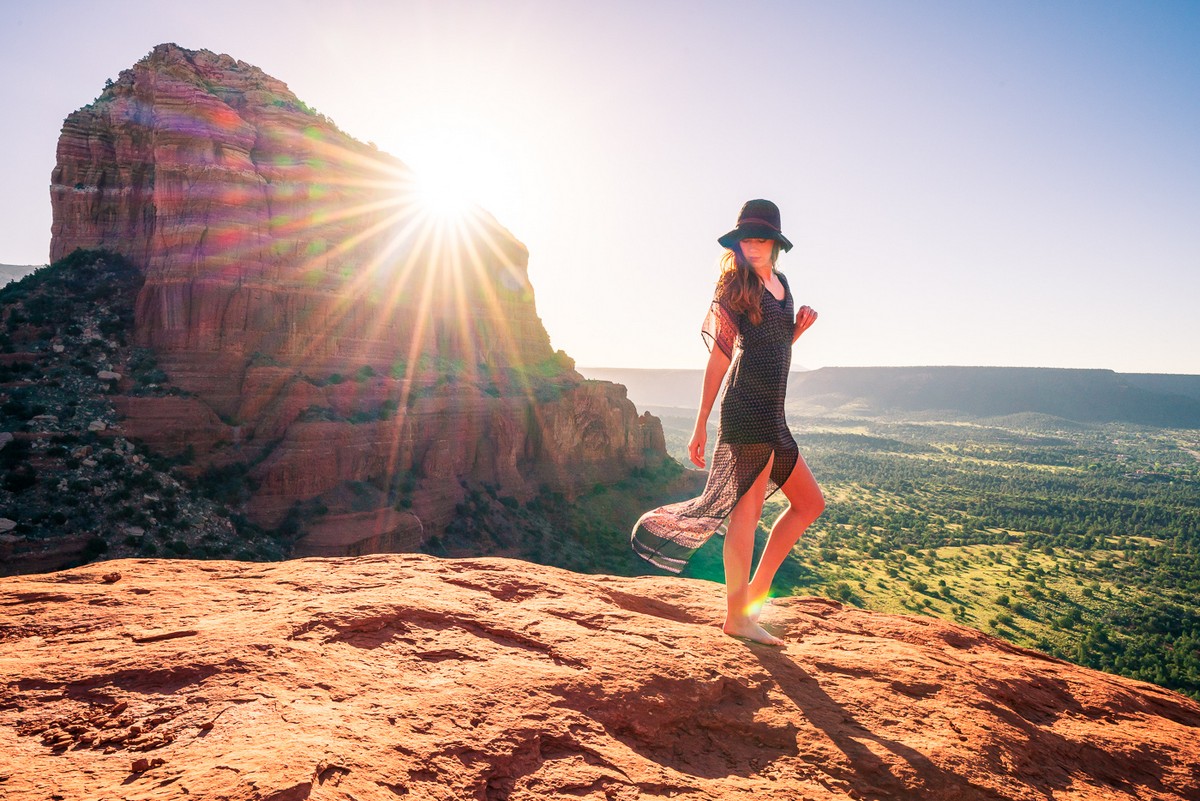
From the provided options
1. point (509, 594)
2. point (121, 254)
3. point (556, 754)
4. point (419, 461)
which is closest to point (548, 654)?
point (556, 754)

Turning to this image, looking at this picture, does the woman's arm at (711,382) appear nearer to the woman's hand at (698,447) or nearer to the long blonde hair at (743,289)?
the woman's hand at (698,447)

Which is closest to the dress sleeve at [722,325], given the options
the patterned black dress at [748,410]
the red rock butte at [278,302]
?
the patterned black dress at [748,410]

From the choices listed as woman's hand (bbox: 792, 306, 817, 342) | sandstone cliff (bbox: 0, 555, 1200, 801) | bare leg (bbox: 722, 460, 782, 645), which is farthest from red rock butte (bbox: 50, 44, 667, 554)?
woman's hand (bbox: 792, 306, 817, 342)

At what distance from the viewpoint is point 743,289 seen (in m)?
4.44

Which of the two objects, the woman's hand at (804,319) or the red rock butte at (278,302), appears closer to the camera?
the woman's hand at (804,319)

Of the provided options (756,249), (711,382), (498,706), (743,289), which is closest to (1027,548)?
(711,382)

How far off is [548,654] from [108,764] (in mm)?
2000

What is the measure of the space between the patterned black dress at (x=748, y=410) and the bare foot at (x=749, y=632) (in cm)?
69

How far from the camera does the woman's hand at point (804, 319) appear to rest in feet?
16.1

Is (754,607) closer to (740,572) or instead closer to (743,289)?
(740,572)

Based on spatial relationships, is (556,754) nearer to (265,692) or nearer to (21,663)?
(265,692)

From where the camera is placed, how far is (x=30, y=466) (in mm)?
20859

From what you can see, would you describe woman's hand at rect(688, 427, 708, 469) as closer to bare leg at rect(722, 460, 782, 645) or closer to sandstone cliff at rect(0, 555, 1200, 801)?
bare leg at rect(722, 460, 782, 645)

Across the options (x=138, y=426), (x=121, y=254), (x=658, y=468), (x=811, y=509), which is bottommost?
(x=658, y=468)
